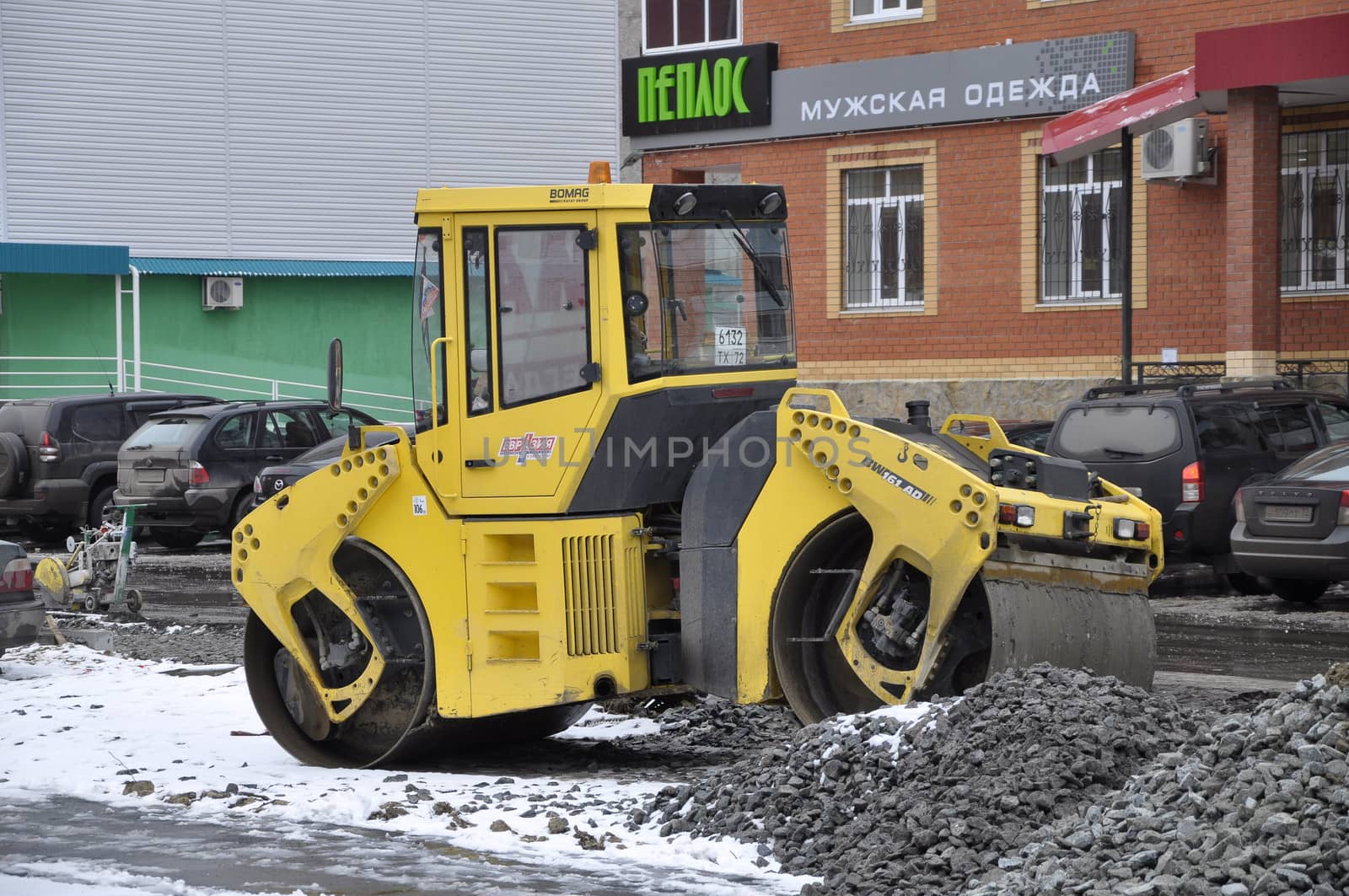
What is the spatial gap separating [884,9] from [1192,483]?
1148cm

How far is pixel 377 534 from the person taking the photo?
29.7 ft

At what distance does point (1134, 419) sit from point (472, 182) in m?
25.2

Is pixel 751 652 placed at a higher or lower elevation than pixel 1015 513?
lower

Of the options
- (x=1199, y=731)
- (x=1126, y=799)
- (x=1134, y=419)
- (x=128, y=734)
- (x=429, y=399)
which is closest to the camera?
(x=1126, y=799)

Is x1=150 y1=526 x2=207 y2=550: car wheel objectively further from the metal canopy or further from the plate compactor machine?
the plate compactor machine

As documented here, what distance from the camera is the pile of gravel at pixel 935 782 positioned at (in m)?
6.55

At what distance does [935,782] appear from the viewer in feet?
23.1

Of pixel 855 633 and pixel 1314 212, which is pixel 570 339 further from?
pixel 1314 212

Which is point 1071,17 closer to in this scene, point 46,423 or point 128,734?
point 46,423

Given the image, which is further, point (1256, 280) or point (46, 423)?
point (46, 423)

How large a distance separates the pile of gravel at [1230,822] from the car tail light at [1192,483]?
28.4ft

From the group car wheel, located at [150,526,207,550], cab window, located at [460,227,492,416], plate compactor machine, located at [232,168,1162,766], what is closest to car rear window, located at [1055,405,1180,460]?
plate compactor machine, located at [232,168,1162,766]

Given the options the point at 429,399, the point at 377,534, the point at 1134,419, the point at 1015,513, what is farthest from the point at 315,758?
the point at 1134,419

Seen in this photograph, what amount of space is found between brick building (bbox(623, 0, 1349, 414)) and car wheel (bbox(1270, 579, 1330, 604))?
18.4 ft
